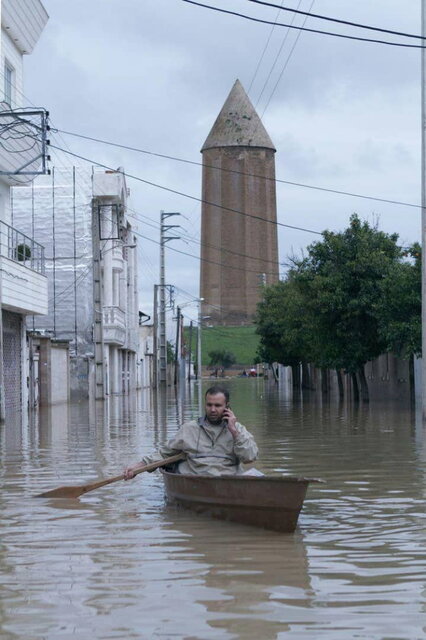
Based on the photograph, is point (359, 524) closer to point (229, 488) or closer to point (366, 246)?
point (229, 488)

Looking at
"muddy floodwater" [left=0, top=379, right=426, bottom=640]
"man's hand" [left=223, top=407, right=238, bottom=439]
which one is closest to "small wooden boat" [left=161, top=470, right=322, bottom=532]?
"muddy floodwater" [left=0, top=379, right=426, bottom=640]

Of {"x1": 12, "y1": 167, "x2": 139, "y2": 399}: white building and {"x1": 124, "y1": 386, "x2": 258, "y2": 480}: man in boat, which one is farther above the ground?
{"x1": 12, "y1": 167, "x2": 139, "y2": 399}: white building

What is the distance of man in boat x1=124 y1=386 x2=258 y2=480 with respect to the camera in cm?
1080

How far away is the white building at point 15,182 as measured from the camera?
31.9 metres

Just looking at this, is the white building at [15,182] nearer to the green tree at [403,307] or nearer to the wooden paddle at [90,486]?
A: the green tree at [403,307]

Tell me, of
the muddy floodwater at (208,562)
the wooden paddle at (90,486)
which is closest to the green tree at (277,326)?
the muddy floodwater at (208,562)

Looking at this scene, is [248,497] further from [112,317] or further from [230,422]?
[112,317]

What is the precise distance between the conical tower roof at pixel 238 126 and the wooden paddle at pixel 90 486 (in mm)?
106566

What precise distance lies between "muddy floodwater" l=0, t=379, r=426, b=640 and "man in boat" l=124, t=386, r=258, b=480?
53 cm

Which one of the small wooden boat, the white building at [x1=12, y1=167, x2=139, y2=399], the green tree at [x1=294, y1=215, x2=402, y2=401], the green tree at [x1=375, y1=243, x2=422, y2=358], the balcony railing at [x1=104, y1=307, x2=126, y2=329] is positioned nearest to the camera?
Answer: the small wooden boat

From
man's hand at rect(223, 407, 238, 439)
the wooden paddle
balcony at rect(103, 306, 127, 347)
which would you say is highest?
balcony at rect(103, 306, 127, 347)

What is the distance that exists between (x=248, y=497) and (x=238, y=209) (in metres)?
109

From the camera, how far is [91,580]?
7.64 m

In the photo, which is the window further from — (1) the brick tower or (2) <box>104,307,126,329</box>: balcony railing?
(1) the brick tower
